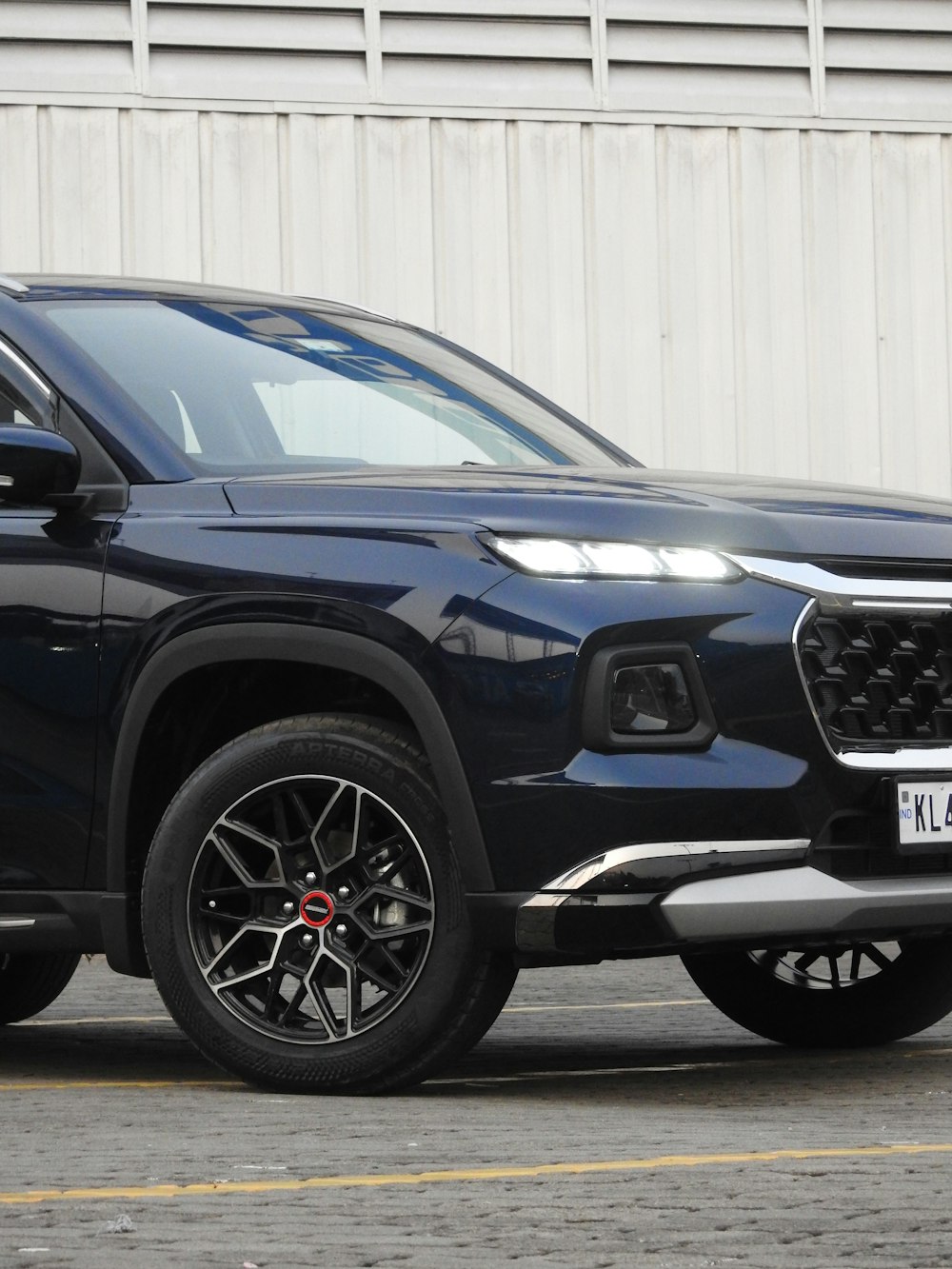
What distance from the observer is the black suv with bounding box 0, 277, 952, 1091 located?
4.93 metres

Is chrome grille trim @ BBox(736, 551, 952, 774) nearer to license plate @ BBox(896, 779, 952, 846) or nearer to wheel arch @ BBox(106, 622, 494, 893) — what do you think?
license plate @ BBox(896, 779, 952, 846)

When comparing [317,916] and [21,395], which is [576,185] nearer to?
[21,395]

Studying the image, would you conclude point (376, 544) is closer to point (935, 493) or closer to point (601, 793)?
point (601, 793)

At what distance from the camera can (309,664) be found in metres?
5.45

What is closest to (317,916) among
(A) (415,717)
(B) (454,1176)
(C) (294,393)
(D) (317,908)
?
(D) (317,908)

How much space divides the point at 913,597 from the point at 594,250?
22.9 ft

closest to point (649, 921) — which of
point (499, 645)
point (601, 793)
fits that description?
point (601, 793)

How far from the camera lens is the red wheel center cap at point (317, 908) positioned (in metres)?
5.16

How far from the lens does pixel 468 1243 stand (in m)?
3.68

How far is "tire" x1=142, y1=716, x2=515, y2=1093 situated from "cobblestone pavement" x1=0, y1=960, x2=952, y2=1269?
123 millimetres

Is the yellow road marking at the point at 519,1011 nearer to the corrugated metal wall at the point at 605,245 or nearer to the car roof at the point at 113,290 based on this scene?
the car roof at the point at 113,290

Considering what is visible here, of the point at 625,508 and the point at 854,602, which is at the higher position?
the point at 625,508

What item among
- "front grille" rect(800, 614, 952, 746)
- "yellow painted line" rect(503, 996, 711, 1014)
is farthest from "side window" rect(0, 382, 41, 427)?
"yellow painted line" rect(503, 996, 711, 1014)

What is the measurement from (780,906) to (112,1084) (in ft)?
5.68
